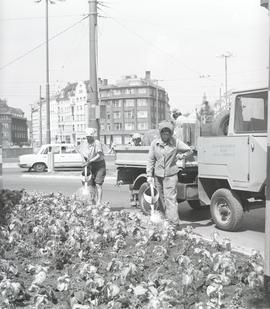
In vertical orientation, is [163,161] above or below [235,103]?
below

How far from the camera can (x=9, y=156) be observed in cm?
5503

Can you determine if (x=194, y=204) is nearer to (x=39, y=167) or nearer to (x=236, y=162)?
(x=236, y=162)

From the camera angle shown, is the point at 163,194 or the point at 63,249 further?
the point at 163,194

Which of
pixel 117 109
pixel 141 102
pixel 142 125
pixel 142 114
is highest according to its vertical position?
pixel 141 102

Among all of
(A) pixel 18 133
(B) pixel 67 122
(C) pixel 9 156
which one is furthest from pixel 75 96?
(C) pixel 9 156

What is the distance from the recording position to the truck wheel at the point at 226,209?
27.2ft

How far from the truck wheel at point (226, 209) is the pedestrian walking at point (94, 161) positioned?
2.60m

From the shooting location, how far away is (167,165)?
801 cm

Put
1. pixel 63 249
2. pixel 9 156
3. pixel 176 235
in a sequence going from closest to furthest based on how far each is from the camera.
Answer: pixel 63 249
pixel 176 235
pixel 9 156

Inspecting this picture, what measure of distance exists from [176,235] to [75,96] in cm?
12356

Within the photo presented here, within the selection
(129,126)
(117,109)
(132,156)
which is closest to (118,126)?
(129,126)

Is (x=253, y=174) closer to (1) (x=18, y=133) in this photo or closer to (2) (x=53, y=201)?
(2) (x=53, y=201)

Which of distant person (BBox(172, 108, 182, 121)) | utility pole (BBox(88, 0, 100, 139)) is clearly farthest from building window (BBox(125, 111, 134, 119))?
distant person (BBox(172, 108, 182, 121))

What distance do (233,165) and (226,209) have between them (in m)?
0.90
